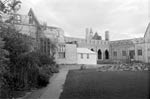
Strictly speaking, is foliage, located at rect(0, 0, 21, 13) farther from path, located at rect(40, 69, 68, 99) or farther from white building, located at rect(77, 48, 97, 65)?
white building, located at rect(77, 48, 97, 65)

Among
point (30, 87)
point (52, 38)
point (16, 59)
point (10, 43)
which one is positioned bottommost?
point (30, 87)

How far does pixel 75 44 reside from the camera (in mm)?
37188

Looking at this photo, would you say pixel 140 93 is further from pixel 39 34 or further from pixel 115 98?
pixel 39 34

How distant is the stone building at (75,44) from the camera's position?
2638 centimetres

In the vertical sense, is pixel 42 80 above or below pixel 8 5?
below

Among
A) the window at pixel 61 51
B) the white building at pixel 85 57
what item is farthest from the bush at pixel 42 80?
the white building at pixel 85 57

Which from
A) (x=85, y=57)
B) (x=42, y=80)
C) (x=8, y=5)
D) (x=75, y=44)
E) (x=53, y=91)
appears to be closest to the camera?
(x=8, y=5)

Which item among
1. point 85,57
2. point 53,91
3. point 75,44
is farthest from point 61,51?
point 53,91

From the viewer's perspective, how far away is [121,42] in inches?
2078

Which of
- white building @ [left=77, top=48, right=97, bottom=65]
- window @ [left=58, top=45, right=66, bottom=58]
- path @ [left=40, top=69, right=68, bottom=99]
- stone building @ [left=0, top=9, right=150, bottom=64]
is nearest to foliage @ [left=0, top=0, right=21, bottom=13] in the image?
path @ [left=40, top=69, right=68, bottom=99]

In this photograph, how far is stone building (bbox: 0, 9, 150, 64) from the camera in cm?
2638

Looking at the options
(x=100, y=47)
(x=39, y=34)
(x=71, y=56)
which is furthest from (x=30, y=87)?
(x=100, y=47)

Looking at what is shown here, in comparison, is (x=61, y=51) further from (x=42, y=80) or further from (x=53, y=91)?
(x=53, y=91)

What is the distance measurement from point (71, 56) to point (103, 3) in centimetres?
1988
